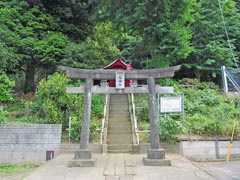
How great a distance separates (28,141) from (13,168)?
131cm

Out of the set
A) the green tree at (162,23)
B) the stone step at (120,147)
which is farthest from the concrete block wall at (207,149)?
the green tree at (162,23)

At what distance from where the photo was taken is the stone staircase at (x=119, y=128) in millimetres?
10320

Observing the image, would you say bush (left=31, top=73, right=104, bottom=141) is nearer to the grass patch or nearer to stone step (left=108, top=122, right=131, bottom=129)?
stone step (left=108, top=122, right=131, bottom=129)

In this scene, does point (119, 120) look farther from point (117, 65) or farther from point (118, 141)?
point (117, 65)

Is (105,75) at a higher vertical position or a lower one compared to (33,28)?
lower

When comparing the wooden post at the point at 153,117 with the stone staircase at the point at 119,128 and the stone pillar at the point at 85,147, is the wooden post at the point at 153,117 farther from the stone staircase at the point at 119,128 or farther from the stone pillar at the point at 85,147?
the stone staircase at the point at 119,128

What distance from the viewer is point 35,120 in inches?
445

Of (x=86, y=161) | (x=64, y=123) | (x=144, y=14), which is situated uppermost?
(x=144, y=14)

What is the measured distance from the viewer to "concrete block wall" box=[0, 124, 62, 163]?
9.62 meters

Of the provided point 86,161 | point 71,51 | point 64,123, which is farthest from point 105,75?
point 71,51

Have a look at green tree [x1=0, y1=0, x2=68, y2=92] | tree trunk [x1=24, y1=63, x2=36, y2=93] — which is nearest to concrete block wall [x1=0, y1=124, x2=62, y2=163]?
green tree [x1=0, y1=0, x2=68, y2=92]

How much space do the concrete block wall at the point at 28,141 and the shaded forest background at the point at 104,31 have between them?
475 centimetres

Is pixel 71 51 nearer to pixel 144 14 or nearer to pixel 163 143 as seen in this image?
pixel 144 14

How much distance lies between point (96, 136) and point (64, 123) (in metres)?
1.53
